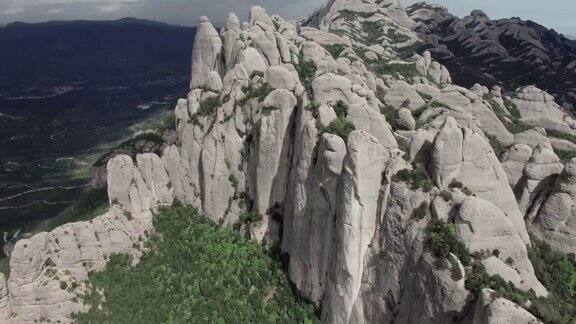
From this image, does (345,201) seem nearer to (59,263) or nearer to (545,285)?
(545,285)

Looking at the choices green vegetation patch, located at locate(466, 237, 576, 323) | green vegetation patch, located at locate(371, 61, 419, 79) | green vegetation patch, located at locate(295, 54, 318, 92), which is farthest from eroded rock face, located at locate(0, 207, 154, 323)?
green vegetation patch, located at locate(371, 61, 419, 79)

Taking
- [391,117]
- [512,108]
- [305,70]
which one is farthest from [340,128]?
[512,108]

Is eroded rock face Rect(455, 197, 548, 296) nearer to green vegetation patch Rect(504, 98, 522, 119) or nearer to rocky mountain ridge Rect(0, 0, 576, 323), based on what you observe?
rocky mountain ridge Rect(0, 0, 576, 323)

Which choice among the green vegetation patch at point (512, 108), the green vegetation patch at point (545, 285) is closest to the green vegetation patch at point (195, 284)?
the green vegetation patch at point (545, 285)

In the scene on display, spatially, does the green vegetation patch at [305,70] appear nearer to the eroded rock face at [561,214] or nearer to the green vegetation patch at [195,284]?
the green vegetation patch at [195,284]

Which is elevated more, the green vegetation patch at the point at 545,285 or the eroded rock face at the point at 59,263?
the green vegetation patch at the point at 545,285

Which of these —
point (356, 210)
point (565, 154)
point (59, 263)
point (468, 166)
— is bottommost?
point (59, 263)

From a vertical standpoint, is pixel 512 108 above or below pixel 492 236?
below
